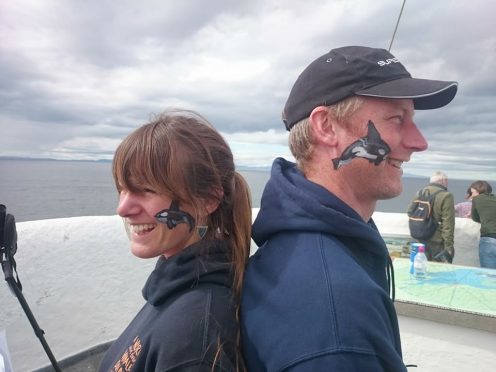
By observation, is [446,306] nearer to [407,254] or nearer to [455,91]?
[455,91]

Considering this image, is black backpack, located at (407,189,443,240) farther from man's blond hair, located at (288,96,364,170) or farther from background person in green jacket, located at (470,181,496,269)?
man's blond hair, located at (288,96,364,170)

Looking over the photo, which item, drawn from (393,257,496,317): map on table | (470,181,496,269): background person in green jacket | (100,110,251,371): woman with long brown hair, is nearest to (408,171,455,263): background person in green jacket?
(470,181,496,269): background person in green jacket

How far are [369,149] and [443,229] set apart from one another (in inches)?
197

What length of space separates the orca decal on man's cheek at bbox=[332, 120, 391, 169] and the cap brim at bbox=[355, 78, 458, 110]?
115 millimetres

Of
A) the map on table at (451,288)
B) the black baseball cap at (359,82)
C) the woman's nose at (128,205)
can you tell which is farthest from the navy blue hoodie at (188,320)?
the map on table at (451,288)

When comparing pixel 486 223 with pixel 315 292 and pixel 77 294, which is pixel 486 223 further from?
pixel 315 292

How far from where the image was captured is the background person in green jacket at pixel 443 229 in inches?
223

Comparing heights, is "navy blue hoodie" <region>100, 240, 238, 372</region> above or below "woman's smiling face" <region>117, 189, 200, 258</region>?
below

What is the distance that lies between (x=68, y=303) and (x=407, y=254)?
4.69 metres

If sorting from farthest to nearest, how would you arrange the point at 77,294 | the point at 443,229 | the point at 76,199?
the point at 76,199
the point at 443,229
the point at 77,294

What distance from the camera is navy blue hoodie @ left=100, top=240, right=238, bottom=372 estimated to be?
1081 mm

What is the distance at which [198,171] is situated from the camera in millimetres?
1334

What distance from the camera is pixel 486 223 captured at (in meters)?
5.93

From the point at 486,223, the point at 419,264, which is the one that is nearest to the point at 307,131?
the point at 419,264
